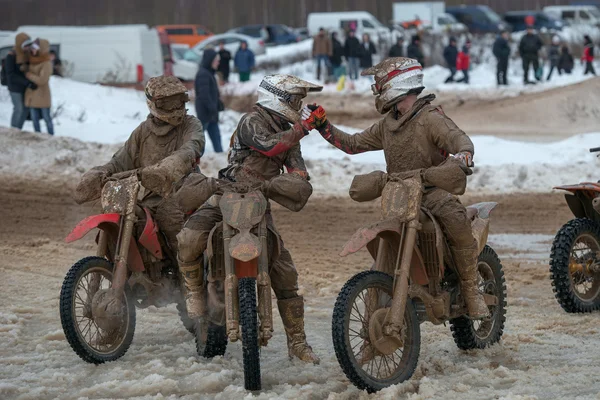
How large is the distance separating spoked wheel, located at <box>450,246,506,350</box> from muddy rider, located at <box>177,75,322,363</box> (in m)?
1.04

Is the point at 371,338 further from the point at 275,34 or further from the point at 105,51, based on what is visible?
the point at 275,34

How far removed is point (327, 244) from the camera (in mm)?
11938

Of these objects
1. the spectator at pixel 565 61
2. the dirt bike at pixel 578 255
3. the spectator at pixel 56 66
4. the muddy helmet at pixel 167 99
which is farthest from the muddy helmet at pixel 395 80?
the spectator at pixel 565 61

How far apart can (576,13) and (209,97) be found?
35931 mm

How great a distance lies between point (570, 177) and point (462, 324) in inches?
356

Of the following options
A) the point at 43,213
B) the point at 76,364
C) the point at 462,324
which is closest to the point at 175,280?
the point at 76,364

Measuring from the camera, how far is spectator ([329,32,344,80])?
32.8 m

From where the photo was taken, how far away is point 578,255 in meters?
9.15

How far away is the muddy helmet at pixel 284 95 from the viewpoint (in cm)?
710

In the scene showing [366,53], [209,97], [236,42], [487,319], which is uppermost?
[487,319]

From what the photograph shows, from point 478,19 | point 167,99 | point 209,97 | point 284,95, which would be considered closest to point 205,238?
point 284,95

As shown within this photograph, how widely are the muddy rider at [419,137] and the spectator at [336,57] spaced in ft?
85.4

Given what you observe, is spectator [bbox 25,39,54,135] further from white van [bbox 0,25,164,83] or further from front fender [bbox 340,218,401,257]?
front fender [bbox 340,218,401,257]

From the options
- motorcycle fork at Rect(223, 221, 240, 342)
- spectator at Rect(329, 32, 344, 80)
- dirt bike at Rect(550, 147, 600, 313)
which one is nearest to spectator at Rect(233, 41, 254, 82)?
spectator at Rect(329, 32, 344, 80)
